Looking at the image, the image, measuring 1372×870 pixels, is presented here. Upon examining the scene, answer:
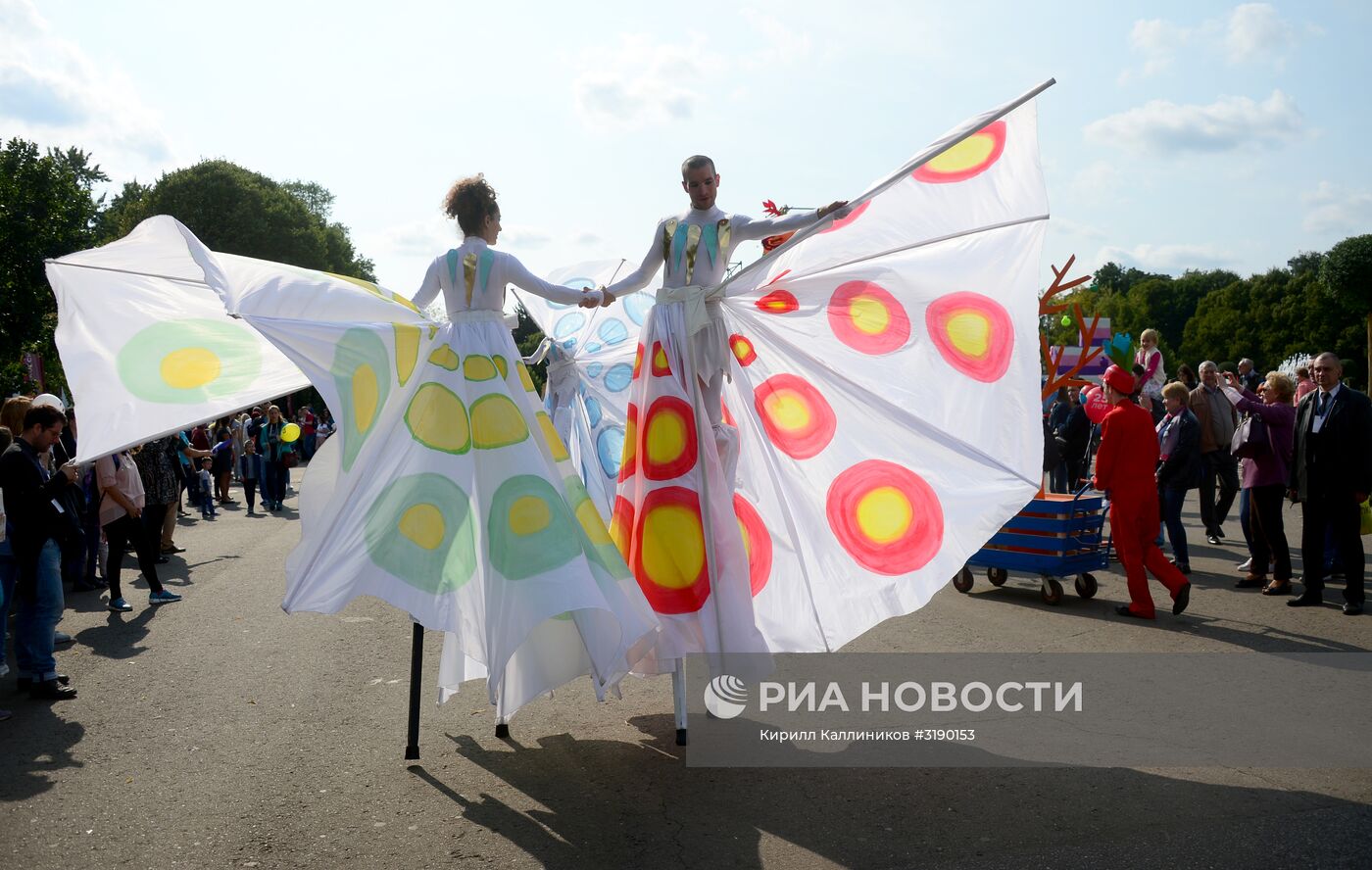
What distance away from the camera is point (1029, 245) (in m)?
5.10

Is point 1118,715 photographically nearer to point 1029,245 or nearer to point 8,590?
point 1029,245

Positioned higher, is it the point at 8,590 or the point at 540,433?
the point at 540,433

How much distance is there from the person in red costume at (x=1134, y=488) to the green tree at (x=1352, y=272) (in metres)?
47.0

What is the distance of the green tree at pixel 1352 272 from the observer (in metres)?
47.7

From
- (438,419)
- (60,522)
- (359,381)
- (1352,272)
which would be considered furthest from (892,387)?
(1352,272)

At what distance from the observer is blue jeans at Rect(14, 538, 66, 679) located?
6723 mm

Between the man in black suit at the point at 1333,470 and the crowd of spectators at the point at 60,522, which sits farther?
the man in black suit at the point at 1333,470

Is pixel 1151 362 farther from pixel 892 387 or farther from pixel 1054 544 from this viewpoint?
pixel 892 387

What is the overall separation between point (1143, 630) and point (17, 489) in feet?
24.6

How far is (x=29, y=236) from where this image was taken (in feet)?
98.0

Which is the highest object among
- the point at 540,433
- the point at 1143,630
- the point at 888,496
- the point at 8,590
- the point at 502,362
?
the point at 502,362

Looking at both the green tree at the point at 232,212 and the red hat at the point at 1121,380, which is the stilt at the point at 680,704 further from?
the green tree at the point at 232,212

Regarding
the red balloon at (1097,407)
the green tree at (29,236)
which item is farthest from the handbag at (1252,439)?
the green tree at (29,236)

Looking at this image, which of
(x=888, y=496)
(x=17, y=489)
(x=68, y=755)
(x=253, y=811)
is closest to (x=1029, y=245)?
(x=888, y=496)
